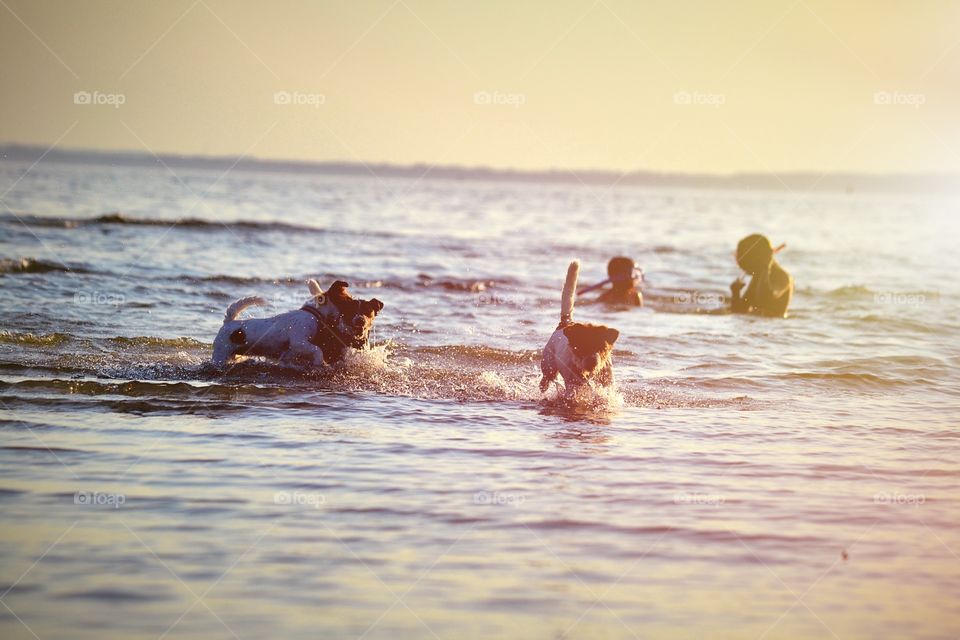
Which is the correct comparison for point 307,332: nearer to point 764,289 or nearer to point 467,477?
point 467,477

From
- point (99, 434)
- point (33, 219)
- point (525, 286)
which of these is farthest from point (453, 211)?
point (99, 434)

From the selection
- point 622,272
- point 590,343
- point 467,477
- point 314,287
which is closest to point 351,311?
point 314,287

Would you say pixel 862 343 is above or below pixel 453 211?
below

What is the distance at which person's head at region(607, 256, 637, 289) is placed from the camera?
16.9 m

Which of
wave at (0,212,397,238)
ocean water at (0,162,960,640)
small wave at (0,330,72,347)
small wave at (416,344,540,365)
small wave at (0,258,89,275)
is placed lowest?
ocean water at (0,162,960,640)

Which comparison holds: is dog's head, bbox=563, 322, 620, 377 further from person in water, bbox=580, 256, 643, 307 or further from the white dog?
person in water, bbox=580, 256, 643, 307

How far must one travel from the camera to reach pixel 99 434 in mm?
8039

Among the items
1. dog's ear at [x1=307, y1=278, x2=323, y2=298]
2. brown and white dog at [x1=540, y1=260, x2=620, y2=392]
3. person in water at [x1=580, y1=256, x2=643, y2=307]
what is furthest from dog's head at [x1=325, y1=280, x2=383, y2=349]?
person in water at [x1=580, y1=256, x2=643, y2=307]

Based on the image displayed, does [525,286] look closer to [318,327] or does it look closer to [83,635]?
[318,327]

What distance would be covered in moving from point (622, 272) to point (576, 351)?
300 inches

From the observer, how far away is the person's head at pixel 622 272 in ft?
55.5

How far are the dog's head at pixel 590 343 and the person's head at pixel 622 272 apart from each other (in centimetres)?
726

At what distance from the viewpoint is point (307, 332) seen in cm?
1080

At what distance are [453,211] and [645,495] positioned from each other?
39824 mm
